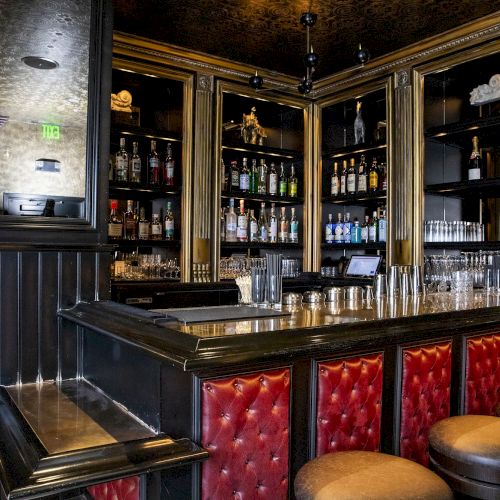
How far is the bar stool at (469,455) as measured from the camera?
4.83 feet

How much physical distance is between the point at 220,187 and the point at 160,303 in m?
1.12

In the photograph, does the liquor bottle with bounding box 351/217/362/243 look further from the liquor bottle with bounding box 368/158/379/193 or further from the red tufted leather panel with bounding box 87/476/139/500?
the red tufted leather panel with bounding box 87/476/139/500

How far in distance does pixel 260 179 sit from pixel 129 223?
1329mm

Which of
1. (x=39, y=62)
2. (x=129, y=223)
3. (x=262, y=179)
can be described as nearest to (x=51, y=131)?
(x=39, y=62)

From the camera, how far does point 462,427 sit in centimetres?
164

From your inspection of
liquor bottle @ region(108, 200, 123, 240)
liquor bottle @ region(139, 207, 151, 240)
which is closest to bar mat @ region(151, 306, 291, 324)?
liquor bottle @ region(108, 200, 123, 240)

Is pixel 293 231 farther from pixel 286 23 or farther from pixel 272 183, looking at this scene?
pixel 286 23

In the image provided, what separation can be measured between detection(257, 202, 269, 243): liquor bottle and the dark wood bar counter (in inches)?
106

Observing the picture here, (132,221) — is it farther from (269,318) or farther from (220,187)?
(269,318)

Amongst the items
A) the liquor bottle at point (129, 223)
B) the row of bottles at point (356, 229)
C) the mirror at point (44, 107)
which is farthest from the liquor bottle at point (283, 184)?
the mirror at point (44, 107)

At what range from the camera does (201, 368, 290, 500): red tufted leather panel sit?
143 centimetres

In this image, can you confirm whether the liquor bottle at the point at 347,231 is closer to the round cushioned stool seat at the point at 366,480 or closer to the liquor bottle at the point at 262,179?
the liquor bottle at the point at 262,179

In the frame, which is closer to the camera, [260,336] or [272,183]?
[260,336]

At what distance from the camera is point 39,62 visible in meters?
2.30
